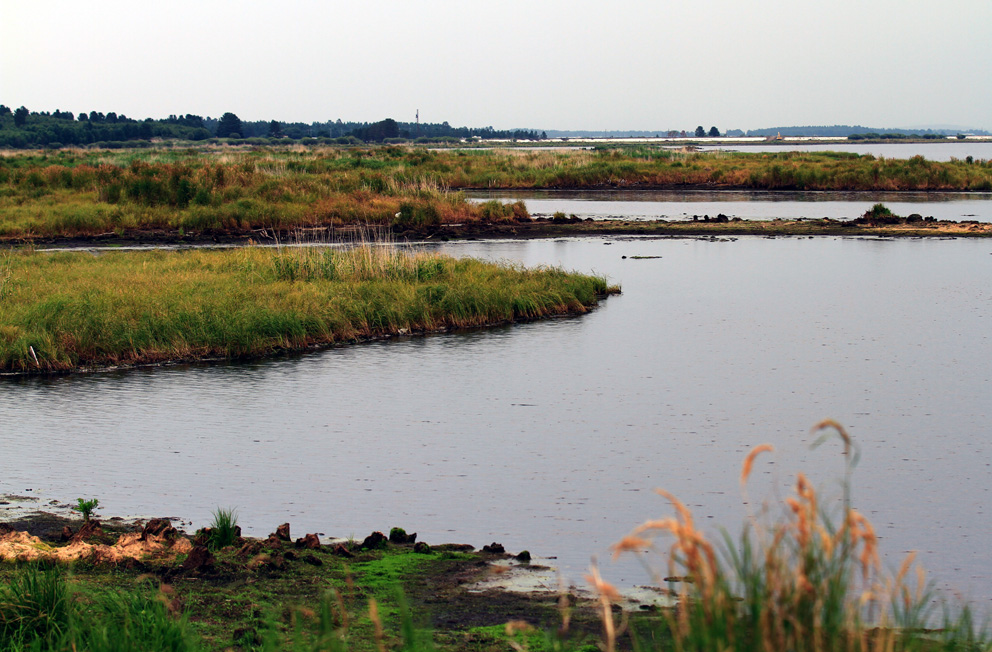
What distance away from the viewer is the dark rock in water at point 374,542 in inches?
352

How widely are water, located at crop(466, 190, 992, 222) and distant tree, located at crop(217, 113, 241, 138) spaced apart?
14032 cm

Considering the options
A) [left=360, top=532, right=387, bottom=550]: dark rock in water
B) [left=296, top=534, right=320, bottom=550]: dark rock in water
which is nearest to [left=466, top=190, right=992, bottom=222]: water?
[left=360, top=532, right=387, bottom=550]: dark rock in water

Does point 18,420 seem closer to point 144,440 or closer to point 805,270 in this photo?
point 144,440

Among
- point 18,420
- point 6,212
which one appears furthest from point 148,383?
point 6,212

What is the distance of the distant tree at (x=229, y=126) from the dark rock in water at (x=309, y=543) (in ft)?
631

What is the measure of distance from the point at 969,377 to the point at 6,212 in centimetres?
3430

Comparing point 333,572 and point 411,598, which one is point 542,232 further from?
point 411,598

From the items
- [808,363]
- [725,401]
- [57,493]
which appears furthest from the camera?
[808,363]

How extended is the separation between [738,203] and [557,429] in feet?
143

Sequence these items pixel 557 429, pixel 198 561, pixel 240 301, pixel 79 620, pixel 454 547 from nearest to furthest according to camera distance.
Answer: pixel 79 620 < pixel 198 561 < pixel 454 547 < pixel 557 429 < pixel 240 301

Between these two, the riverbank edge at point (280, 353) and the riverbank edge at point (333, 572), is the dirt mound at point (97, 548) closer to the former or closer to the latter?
the riverbank edge at point (333, 572)

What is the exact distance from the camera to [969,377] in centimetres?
1712

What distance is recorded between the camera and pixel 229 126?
7643 inches

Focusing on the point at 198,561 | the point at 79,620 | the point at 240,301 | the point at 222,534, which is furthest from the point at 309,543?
the point at 240,301
